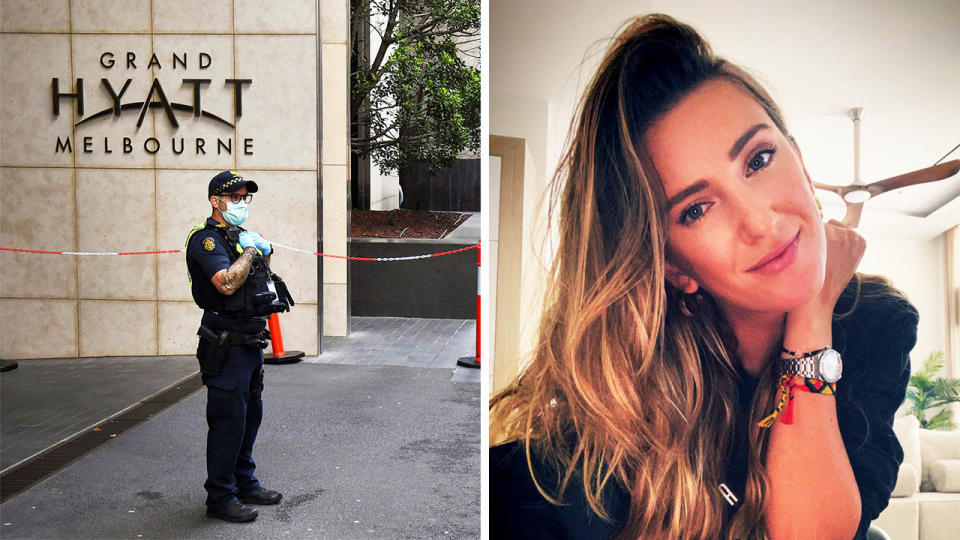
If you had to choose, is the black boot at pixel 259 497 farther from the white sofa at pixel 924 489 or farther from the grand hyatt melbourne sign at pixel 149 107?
the grand hyatt melbourne sign at pixel 149 107

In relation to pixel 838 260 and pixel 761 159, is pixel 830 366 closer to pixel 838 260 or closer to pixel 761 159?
pixel 838 260

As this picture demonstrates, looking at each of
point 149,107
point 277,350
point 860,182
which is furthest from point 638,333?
point 149,107

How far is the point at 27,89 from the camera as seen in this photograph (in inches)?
370

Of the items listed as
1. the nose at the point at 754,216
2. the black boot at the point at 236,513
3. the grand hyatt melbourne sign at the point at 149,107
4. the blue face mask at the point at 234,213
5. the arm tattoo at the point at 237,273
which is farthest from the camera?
the grand hyatt melbourne sign at the point at 149,107

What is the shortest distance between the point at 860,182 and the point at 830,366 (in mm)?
684

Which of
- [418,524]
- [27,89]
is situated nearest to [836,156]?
[418,524]

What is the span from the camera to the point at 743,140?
3152 millimetres

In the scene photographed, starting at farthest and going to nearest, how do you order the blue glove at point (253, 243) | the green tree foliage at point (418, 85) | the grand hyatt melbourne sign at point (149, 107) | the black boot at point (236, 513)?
the green tree foliage at point (418, 85) → the grand hyatt melbourne sign at point (149, 107) → the blue glove at point (253, 243) → the black boot at point (236, 513)

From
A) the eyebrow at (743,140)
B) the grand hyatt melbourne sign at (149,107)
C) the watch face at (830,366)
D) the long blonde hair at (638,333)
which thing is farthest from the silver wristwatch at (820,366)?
the grand hyatt melbourne sign at (149,107)

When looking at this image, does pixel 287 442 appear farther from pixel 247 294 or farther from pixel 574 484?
pixel 574 484

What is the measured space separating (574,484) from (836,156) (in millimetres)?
1549

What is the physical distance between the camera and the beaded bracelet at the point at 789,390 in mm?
3188

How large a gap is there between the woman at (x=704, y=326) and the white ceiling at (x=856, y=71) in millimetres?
72

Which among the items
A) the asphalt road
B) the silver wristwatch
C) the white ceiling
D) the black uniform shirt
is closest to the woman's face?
the white ceiling
